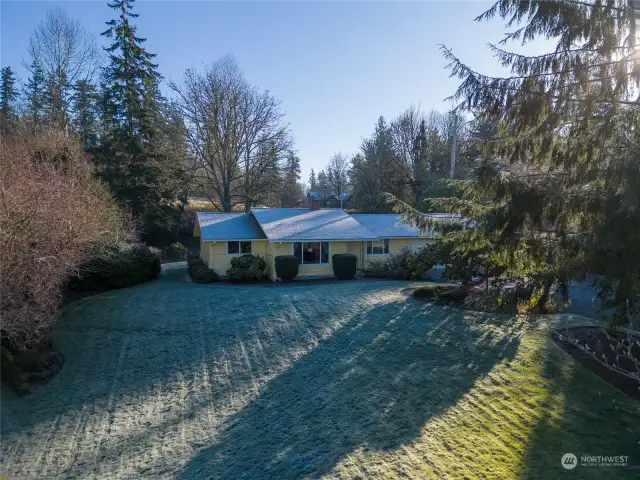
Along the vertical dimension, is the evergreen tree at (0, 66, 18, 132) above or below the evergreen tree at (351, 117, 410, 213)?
above

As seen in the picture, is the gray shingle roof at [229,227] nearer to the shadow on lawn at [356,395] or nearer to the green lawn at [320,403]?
the green lawn at [320,403]

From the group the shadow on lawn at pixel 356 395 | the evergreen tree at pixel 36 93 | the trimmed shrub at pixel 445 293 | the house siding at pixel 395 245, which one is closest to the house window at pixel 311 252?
the house siding at pixel 395 245

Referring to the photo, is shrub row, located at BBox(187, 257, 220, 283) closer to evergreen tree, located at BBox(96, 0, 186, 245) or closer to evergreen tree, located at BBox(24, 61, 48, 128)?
evergreen tree, located at BBox(96, 0, 186, 245)

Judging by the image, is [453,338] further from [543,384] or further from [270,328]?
[270,328]

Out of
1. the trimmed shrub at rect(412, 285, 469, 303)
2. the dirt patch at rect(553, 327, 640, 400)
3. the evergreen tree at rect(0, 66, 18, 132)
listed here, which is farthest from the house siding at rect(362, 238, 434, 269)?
the evergreen tree at rect(0, 66, 18, 132)

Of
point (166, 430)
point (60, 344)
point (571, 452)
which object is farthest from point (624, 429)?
point (60, 344)

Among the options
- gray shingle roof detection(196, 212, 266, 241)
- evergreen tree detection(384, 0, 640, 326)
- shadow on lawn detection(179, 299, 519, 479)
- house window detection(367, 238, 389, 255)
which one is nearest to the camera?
shadow on lawn detection(179, 299, 519, 479)
